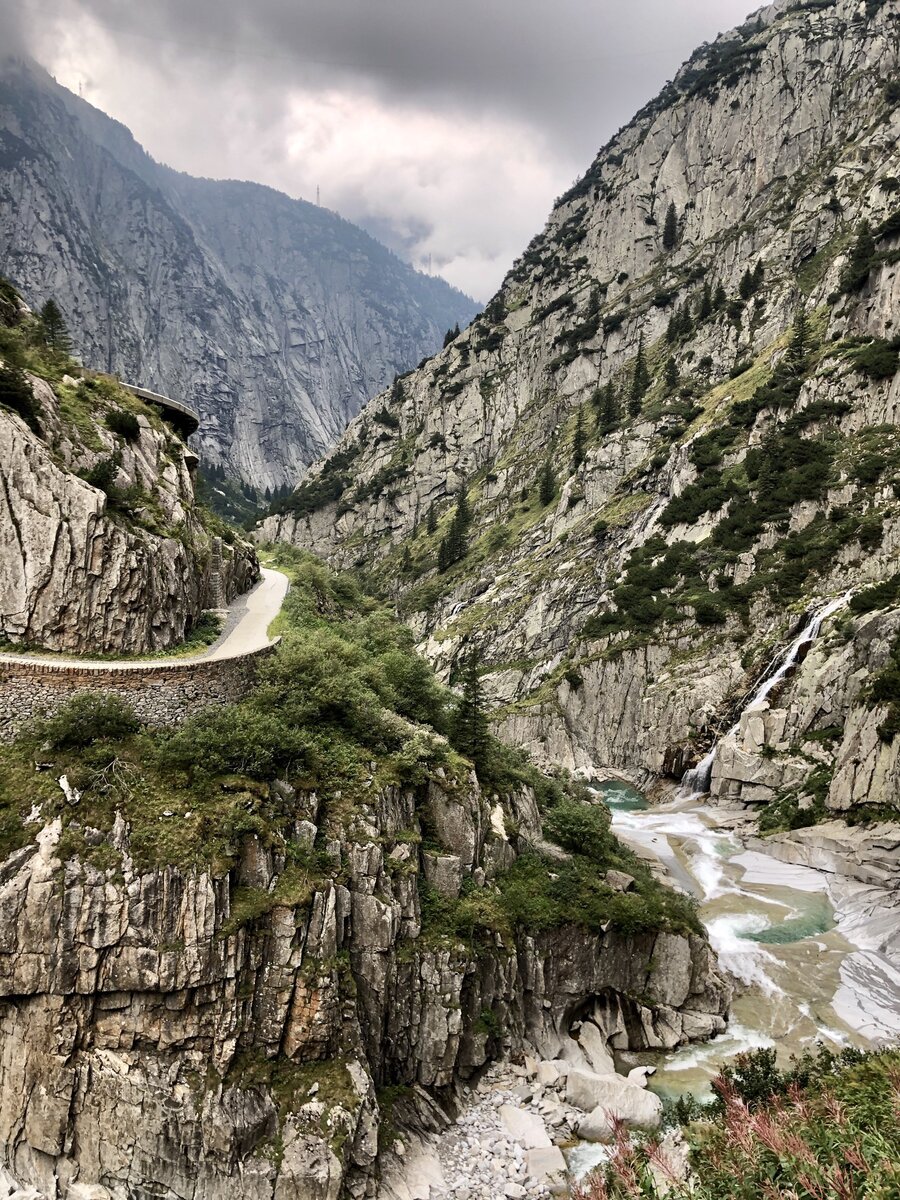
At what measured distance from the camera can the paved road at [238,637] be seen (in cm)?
1745

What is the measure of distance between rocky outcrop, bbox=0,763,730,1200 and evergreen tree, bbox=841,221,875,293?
2895 inches

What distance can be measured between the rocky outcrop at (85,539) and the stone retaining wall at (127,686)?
1491mm

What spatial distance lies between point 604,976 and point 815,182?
108 m

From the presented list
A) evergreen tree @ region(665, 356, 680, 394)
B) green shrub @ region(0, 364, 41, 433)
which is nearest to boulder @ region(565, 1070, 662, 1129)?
green shrub @ region(0, 364, 41, 433)

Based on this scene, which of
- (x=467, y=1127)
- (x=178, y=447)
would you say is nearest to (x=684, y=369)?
(x=178, y=447)

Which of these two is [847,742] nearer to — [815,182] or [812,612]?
[812,612]

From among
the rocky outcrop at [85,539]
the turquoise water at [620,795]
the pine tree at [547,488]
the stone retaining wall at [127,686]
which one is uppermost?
the pine tree at [547,488]

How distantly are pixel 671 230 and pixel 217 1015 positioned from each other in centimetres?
12826

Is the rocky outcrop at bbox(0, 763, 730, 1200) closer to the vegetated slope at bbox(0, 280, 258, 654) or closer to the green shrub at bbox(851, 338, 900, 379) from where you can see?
the vegetated slope at bbox(0, 280, 258, 654)

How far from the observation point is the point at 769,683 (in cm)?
4425

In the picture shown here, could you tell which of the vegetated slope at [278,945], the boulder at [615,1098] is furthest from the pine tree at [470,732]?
the boulder at [615,1098]

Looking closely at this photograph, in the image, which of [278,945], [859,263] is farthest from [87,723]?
[859,263]

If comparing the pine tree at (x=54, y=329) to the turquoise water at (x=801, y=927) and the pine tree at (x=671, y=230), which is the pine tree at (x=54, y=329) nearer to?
the turquoise water at (x=801, y=927)

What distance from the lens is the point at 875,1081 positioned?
11.8m
